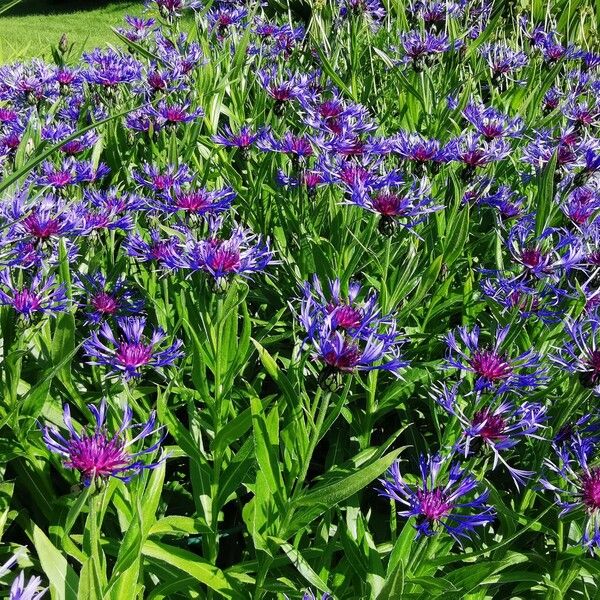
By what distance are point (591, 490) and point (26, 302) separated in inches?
44.1

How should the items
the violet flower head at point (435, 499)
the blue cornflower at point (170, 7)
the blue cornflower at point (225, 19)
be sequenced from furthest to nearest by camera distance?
the blue cornflower at point (225, 19) → the blue cornflower at point (170, 7) → the violet flower head at point (435, 499)

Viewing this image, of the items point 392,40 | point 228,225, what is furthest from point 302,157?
point 392,40

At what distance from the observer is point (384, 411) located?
1.62m

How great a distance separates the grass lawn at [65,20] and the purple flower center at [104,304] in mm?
9138

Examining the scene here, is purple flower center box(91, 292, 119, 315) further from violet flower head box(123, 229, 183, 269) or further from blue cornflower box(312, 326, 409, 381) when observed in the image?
blue cornflower box(312, 326, 409, 381)

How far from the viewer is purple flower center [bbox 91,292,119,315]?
1562 millimetres

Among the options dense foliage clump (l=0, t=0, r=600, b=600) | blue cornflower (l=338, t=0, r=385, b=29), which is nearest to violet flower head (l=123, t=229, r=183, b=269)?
dense foliage clump (l=0, t=0, r=600, b=600)

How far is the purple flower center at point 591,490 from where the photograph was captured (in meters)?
1.12

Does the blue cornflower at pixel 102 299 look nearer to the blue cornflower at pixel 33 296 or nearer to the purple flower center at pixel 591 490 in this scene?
the blue cornflower at pixel 33 296

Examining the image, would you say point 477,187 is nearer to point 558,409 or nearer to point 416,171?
point 416,171

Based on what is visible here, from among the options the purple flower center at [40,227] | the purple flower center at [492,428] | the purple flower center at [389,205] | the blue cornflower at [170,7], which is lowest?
the purple flower center at [492,428]

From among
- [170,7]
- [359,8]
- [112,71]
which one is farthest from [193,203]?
[359,8]

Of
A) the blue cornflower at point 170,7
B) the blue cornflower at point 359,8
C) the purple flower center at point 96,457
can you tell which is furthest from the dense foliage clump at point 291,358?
the blue cornflower at point 359,8

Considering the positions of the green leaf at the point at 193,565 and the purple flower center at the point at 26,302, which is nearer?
the green leaf at the point at 193,565
